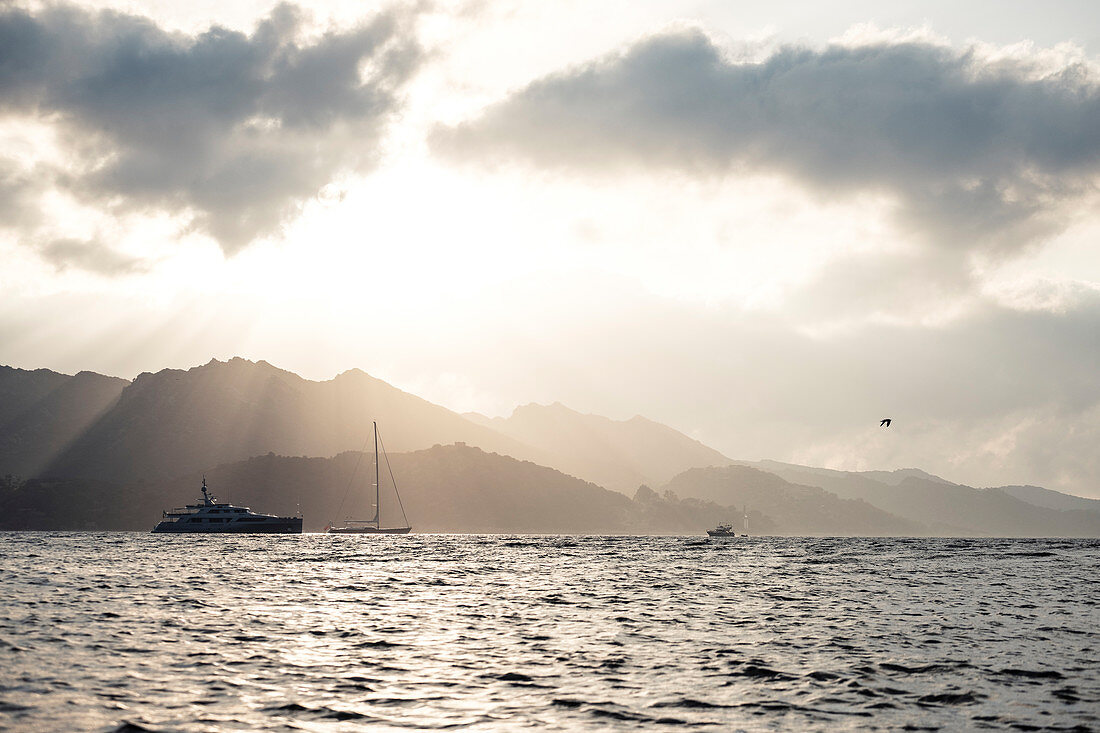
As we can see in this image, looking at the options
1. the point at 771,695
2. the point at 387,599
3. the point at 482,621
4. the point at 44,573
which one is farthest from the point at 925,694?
the point at 44,573

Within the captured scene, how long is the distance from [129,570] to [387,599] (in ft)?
145

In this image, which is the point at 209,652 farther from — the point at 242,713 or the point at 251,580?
the point at 251,580

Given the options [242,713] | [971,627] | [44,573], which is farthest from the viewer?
[44,573]

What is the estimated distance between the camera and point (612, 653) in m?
34.1

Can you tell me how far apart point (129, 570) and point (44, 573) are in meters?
8.31

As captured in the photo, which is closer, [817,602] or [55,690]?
[55,690]

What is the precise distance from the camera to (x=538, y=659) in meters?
32.5

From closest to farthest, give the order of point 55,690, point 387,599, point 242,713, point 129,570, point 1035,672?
point 242,713, point 55,690, point 1035,672, point 387,599, point 129,570

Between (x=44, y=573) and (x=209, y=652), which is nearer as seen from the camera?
(x=209, y=652)

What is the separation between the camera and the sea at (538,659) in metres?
22.6

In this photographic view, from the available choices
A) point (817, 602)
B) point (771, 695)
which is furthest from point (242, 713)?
point (817, 602)

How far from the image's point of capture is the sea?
22.6m

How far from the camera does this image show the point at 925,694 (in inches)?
1033

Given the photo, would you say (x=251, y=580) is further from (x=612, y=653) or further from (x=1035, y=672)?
(x=1035, y=672)
